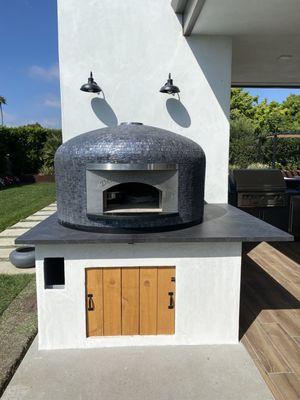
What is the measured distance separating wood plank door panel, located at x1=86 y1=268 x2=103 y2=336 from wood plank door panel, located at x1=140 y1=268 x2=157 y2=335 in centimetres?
38

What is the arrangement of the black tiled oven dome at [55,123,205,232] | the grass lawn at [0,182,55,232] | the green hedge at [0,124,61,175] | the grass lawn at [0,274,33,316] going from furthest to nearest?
the green hedge at [0,124,61,175] < the grass lawn at [0,182,55,232] < the grass lawn at [0,274,33,316] < the black tiled oven dome at [55,123,205,232]

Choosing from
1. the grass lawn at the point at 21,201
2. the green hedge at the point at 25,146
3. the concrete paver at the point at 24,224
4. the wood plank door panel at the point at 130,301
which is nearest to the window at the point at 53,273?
the wood plank door panel at the point at 130,301

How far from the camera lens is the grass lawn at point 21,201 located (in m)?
8.33

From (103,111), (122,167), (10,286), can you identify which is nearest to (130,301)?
(122,167)

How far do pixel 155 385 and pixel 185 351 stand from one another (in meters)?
0.53

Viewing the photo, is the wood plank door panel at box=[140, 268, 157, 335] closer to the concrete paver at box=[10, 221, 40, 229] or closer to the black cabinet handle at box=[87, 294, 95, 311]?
the black cabinet handle at box=[87, 294, 95, 311]

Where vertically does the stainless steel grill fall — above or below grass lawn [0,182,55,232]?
above

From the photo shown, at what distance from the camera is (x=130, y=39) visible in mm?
4543

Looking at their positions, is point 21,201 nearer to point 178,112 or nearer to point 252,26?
point 178,112

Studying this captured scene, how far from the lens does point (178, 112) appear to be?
4719 millimetres

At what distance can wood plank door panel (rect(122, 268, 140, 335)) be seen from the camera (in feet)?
9.70

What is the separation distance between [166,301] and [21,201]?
29.1 ft

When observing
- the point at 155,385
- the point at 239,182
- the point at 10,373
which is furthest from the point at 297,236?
the point at 10,373

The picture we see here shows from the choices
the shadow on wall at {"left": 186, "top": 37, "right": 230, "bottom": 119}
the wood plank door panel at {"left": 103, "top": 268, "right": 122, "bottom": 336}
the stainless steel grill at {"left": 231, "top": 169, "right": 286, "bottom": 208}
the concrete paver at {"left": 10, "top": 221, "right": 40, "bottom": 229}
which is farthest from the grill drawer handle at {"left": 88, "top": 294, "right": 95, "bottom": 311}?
the concrete paver at {"left": 10, "top": 221, "right": 40, "bottom": 229}
